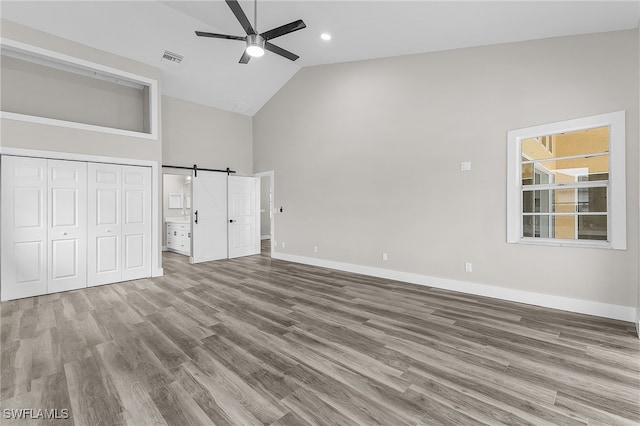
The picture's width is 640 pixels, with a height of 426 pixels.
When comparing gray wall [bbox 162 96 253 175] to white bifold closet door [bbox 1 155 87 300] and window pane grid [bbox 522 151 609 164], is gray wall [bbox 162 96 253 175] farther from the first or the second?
window pane grid [bbox 522 151 609 164]

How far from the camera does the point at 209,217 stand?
22.4 ft

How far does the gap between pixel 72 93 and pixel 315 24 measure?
431 cm

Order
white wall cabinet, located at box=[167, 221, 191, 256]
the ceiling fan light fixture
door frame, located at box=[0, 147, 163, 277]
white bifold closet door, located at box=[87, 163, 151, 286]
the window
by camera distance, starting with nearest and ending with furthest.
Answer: the window → the ceiling fan light fixture → door frame, located at box=[0, 147, 163, 277] → white bifold closet door, located at box=[87, 163, 151, 286] → white wall cabinet, located at box=[167, 221, 191, 256]

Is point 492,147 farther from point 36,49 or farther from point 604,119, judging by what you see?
point 36,49

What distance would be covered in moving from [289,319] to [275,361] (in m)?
0.89

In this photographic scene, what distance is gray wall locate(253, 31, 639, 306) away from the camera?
3.32 metres

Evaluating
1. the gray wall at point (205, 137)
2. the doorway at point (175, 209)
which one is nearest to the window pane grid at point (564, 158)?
the gray wall at point (205, 137)

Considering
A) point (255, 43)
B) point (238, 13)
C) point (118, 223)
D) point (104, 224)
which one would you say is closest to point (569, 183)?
point (255, 43)

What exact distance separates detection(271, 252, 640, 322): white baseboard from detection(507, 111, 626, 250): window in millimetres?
703

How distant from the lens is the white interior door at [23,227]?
13.0ft

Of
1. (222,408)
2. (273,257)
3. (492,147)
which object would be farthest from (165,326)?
(492,147)

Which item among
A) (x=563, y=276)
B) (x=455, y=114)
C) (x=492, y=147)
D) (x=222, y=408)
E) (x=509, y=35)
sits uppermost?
(x=509, y=35)

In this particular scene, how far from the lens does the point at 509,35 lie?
3.70m

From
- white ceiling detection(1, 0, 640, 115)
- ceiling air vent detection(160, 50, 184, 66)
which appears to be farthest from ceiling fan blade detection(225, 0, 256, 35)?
ceiling air vent detection(160, 50, 184, 66)
